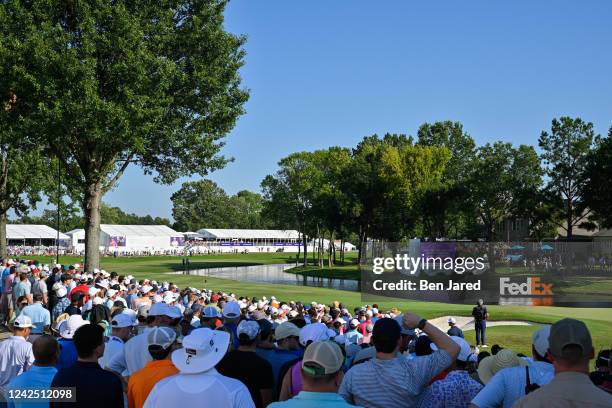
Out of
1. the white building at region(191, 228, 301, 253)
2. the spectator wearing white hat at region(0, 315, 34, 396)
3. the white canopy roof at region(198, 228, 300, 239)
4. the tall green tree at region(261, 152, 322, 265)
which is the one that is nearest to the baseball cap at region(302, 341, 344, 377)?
the spectator wearing white hat at region(0, 315, 34, 396)

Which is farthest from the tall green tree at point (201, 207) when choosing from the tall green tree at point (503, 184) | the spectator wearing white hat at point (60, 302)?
the spectator wearing white hat at point (60, 302)

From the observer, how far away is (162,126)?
29.3m

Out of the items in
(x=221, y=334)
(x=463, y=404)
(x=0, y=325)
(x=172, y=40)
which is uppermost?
(x=172, y=40)

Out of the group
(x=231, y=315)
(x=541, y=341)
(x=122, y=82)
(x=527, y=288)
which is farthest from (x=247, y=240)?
(x=541, y=341)

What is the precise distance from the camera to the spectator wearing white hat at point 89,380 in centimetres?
487

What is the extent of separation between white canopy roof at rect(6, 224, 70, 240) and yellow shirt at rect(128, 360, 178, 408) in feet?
341

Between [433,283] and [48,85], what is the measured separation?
2795 cm

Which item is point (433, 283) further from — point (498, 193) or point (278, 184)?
point (278, 184)

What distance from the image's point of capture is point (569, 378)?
338 cm

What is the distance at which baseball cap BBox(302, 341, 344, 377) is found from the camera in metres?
3.62

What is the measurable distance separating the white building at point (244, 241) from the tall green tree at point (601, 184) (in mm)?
67857

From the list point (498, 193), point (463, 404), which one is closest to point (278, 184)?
point (498, 193)

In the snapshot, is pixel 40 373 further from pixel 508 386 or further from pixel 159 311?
pixel 508 386

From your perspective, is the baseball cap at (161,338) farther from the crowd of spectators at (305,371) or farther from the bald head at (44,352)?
the bald head at (44,352)
